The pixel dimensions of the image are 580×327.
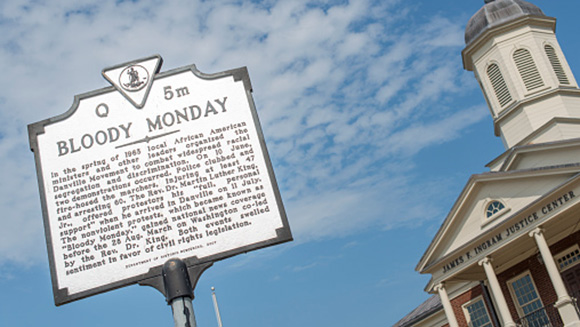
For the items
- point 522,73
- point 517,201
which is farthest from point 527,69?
point 517,201

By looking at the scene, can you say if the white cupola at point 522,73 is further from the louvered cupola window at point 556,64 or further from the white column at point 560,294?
the white column at point 560,294

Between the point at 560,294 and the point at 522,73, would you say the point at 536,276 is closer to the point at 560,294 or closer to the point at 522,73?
the point at 560,294

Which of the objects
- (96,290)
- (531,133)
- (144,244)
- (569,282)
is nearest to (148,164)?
(144,244)

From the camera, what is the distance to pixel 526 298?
2405 cm

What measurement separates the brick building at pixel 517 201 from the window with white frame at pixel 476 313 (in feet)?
0.14

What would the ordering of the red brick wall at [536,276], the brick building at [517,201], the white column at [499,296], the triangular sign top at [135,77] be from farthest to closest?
the red brick wall at [536,276] < the white column at [499,296] < the brick building at [517,201] < the triangular sign top at [135,77]

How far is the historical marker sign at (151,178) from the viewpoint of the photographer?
6359 mm

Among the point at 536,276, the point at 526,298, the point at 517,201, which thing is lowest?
the point at 526,298

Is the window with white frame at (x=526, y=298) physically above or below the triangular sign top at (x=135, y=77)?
below

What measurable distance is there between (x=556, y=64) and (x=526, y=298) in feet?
35.6

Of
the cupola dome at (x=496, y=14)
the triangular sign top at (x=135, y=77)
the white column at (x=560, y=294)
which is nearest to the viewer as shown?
the triangular sign top at (x=135, y=77)

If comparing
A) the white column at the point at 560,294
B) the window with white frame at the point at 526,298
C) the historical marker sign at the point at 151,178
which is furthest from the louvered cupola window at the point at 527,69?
the historical marker sign at the point at 151,178

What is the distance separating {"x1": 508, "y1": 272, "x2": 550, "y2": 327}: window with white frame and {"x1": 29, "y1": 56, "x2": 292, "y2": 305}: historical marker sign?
19067 millimetres

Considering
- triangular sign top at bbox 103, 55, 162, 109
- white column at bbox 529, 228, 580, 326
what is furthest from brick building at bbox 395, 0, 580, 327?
triangular sign top at bbox 103, 55, 162, 109
